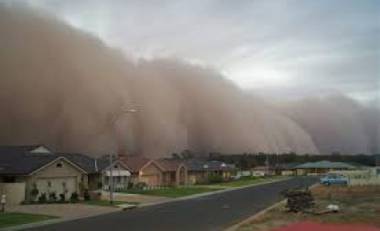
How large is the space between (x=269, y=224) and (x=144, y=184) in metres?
42.8

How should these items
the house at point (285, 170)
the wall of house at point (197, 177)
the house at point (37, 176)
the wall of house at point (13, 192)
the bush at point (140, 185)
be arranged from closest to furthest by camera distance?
the wall of house at point (13, 192), the house at point (37, 176), the bush at point (140, 185), the wall of house at point (197, 177), the house at point (285, 170)

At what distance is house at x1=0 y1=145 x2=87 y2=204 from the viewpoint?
130 feet

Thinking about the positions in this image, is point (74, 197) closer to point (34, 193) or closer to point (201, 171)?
point (34, 193)

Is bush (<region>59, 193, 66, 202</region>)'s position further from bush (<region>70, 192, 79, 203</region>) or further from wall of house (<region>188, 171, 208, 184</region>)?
wall of house (<region>188, 171, 208, 184</region>)

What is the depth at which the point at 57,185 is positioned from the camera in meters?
43.8

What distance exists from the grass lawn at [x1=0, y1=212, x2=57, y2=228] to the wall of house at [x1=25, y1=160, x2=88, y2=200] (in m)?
10.4

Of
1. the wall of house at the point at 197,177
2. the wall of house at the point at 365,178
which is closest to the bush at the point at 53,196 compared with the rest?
the wall of house at the point at 365,178

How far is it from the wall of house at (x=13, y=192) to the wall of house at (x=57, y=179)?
1.04 m

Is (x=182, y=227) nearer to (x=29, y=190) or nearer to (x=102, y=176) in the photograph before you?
(x=29, y=190)

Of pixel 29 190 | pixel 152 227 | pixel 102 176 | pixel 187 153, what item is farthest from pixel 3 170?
pixel 187 153

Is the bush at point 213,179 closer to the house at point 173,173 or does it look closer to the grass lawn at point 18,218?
the house at point 173,173

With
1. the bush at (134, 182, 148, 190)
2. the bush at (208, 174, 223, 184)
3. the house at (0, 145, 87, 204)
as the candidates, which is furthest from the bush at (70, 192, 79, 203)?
the bush at (208, 174, 223, 184)

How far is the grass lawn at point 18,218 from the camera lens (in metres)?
26.2

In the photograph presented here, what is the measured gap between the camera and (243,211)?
32938 mm
